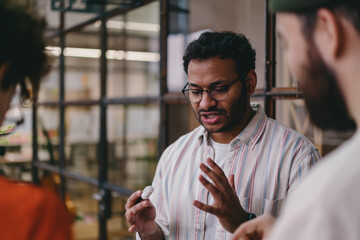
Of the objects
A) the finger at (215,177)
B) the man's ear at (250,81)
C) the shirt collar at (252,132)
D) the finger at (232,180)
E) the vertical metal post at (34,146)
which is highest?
the man's ear at (250,81)

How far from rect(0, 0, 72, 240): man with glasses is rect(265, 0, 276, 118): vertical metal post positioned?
116 centimetres

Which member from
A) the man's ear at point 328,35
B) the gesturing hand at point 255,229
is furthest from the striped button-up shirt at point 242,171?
the man's ear at point 328,35

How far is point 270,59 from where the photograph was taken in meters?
1.91

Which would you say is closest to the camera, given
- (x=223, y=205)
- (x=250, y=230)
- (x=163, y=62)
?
(x=250, y=230)

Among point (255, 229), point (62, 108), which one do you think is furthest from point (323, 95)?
point (62, 108)

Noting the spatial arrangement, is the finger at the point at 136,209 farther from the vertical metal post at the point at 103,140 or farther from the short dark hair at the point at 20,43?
the vertical metal post at the point at 103,140

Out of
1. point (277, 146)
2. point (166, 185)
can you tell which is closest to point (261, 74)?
point (277, 146)

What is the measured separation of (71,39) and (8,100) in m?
3.65

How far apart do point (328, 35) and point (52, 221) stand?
0.61 meters

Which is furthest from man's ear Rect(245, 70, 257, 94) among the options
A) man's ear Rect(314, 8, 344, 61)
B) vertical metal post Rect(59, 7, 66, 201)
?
vertical metal post Rect(59, 7, 66, 201)

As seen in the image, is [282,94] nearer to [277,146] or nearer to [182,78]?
[277,146]

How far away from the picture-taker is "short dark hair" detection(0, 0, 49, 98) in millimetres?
866

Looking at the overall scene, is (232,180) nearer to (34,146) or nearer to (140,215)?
(140,215)

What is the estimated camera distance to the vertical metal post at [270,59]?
1.90 metres
